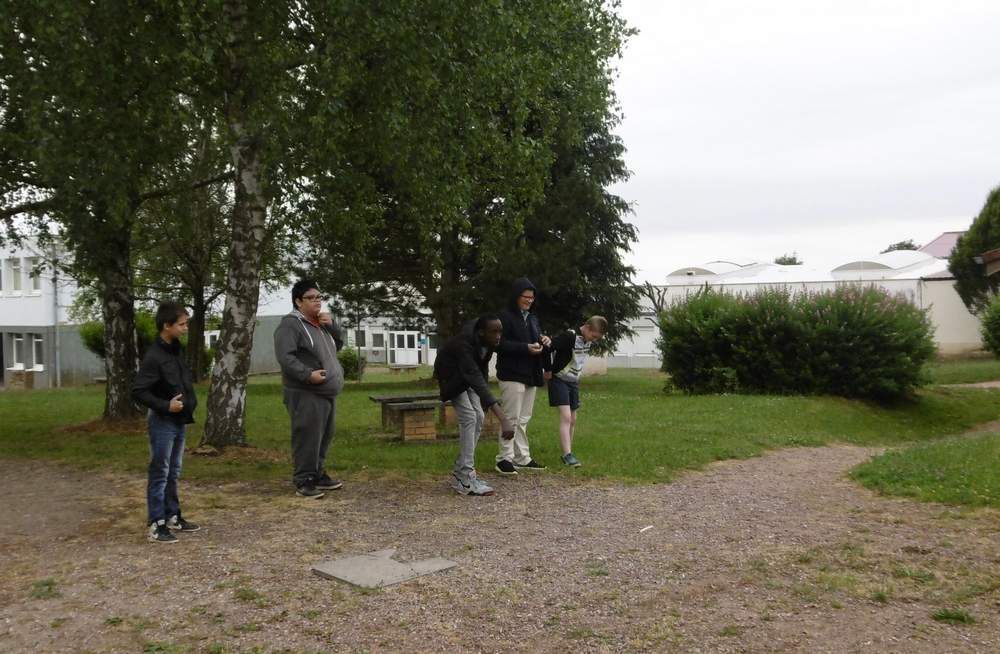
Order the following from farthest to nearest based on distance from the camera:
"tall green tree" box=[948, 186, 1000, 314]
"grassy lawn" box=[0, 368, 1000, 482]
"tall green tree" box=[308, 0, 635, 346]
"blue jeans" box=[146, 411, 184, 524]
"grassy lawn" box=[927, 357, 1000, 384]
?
"tall green tree" box=[948, 186, 1000, 314], "grassy lawn" box=[927, 357, 1000, 384], "tall green tree" box=[308, 0, 635, 346], "grassy lawn" box=[0, 368, 1000, 482], "blue jeans" box=[146, 411, 184, 524]

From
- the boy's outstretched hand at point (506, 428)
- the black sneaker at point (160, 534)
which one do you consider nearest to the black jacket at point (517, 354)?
the boy's outstretched hand at point (506, 428)

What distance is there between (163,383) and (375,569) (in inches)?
90.9

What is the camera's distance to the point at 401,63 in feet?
34.8

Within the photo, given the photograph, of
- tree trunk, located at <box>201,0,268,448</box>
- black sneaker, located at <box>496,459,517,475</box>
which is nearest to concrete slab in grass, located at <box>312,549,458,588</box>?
black sneaker, located at <box>496,459,517,475</box>

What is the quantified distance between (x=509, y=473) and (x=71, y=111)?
6.79 metres

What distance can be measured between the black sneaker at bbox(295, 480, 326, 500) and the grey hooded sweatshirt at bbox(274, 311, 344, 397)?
36.1 inches

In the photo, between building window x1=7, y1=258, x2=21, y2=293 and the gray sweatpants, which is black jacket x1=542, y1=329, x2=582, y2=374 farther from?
building window x1=7, y1=258, x2=21, y2=293

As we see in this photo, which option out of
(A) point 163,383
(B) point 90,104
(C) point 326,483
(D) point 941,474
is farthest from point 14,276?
(D) point 941,474

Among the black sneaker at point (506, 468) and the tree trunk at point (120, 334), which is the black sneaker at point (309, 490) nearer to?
the black sneaker at point (506, 468)

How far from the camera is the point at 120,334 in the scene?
14.6 m

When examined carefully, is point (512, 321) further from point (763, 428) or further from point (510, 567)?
point (763, 428)

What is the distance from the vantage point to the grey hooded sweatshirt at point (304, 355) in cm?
796

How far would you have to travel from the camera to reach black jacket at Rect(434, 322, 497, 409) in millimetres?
8406

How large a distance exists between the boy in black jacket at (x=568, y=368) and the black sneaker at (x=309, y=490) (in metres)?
2.85
